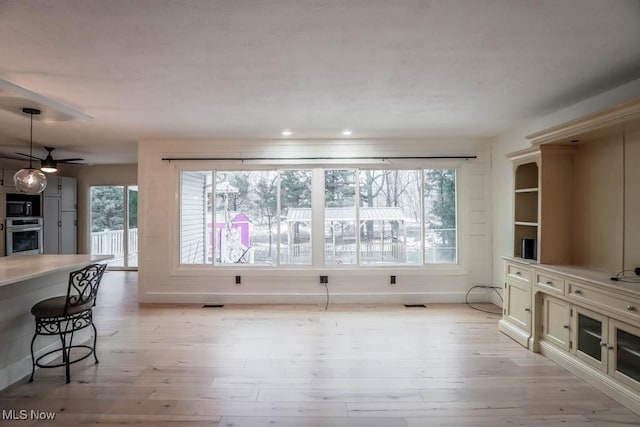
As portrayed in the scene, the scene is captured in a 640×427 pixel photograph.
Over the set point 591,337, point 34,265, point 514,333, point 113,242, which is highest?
point 34,265

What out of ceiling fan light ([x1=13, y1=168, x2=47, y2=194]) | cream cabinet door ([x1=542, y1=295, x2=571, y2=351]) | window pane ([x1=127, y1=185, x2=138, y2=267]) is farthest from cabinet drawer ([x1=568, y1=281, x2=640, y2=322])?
window pane ([x1=127, y1=185, x2=138, y2=267])

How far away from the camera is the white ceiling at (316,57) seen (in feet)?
6.04

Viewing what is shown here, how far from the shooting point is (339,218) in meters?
5.27

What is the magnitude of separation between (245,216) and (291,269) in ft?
3.72

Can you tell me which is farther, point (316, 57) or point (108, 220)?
point (108, 220)

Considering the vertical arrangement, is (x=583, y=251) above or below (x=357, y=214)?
below

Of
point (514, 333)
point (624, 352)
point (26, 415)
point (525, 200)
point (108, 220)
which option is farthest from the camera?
point (108, 220)

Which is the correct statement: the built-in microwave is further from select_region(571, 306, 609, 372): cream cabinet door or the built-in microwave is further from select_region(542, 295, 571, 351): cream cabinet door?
select_region(571, 306, 609, 372): cream cabinet door

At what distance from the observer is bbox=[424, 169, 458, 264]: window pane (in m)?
5.28

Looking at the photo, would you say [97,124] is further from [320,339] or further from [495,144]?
[495,144]

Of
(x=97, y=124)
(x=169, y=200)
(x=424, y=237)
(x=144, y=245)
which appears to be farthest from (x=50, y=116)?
(x=424, y=237)

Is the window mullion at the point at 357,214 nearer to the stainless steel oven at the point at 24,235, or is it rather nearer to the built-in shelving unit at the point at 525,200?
the built-in shelving unit at the point at 525,200

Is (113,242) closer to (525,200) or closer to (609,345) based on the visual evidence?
(525,200)

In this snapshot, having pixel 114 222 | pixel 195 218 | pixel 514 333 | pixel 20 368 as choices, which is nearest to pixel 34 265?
pixel 20 368
